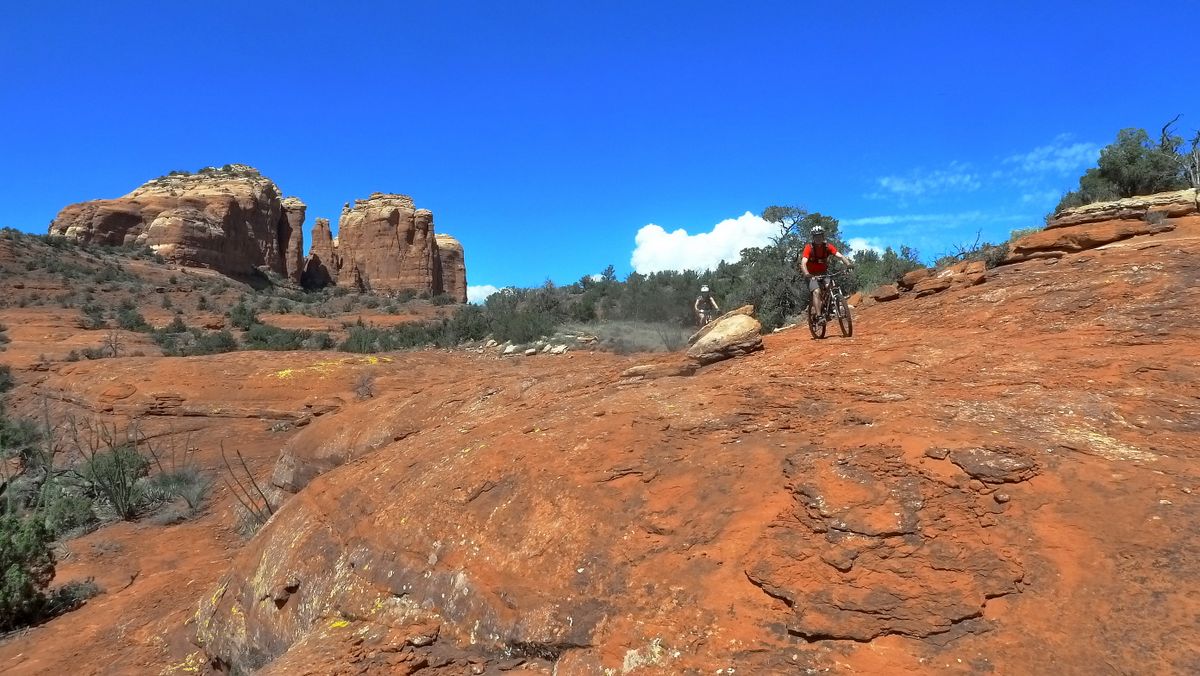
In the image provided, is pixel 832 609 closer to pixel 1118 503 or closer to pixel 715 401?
pixel 1118 503

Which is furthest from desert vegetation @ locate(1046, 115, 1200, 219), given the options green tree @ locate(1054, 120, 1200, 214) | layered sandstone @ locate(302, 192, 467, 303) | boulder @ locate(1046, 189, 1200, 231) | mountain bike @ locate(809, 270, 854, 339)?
layered sandstone @ locate(302, 192, 467, 303)

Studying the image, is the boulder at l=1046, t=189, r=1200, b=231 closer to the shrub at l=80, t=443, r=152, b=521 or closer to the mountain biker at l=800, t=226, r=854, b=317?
the mountain biker at l=800, t=226, r=854, b=317

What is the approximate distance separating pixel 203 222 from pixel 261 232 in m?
6.61

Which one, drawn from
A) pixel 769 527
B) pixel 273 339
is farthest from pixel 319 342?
pixel 769 527

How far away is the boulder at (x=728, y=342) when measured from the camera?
6922 millimetres

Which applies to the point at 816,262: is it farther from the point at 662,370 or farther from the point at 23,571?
the point at 23,571

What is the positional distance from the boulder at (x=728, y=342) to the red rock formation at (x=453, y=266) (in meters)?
65.4

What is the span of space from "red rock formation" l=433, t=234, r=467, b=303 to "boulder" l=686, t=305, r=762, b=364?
65.4m

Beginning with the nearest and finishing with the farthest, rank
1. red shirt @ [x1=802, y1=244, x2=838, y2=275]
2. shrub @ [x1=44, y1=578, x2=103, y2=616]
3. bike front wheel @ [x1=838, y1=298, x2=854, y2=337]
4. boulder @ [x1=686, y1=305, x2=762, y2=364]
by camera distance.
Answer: shrub @ [x1=44, y1=578, x2=103, y2=616], boulder @ [x1=686, y1=305, x2=762, y2=364], bike front wheel @ [x1=838, y1=298, x2=854, y2=337], red shirt @ [x1=802, y1=244, x2=838, y2=275]

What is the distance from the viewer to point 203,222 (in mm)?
46188

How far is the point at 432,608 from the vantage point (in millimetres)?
3820

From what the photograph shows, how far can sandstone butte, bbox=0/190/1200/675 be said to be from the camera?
113 inches

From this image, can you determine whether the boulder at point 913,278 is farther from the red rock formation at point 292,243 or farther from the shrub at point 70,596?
the red rock formation at point 292,243

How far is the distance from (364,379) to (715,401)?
34.3 ft
